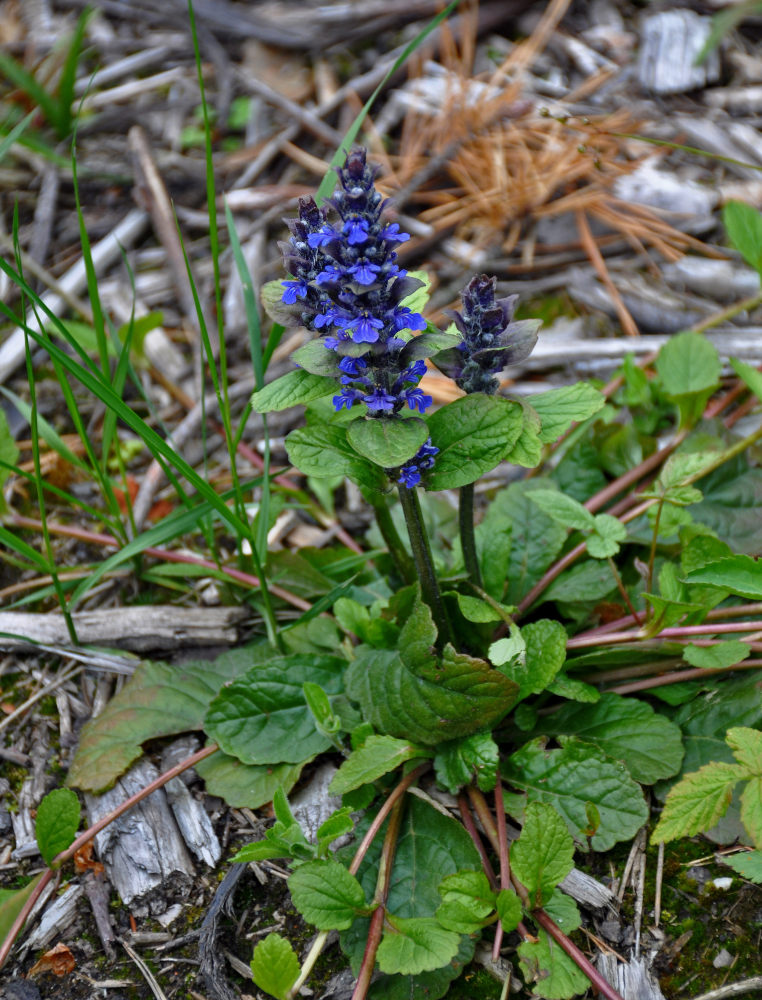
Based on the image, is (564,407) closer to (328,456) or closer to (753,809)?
(328,456)

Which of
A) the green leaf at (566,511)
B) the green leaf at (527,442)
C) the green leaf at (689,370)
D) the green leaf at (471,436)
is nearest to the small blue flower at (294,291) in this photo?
the green leaf at (471,436)

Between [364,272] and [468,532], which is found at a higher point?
[364,272]

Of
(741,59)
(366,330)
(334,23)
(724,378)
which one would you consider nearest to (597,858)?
(366,330)

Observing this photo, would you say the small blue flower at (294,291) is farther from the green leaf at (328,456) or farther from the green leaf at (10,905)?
the green leaf at (10,905)

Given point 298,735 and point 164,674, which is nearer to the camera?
point 298,735

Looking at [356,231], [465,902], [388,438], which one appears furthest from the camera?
[465,902]

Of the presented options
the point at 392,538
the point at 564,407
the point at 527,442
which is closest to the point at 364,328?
the point at 527,442

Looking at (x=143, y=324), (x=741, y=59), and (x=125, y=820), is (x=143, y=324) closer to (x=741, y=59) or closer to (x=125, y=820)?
(x=125, y=820)
